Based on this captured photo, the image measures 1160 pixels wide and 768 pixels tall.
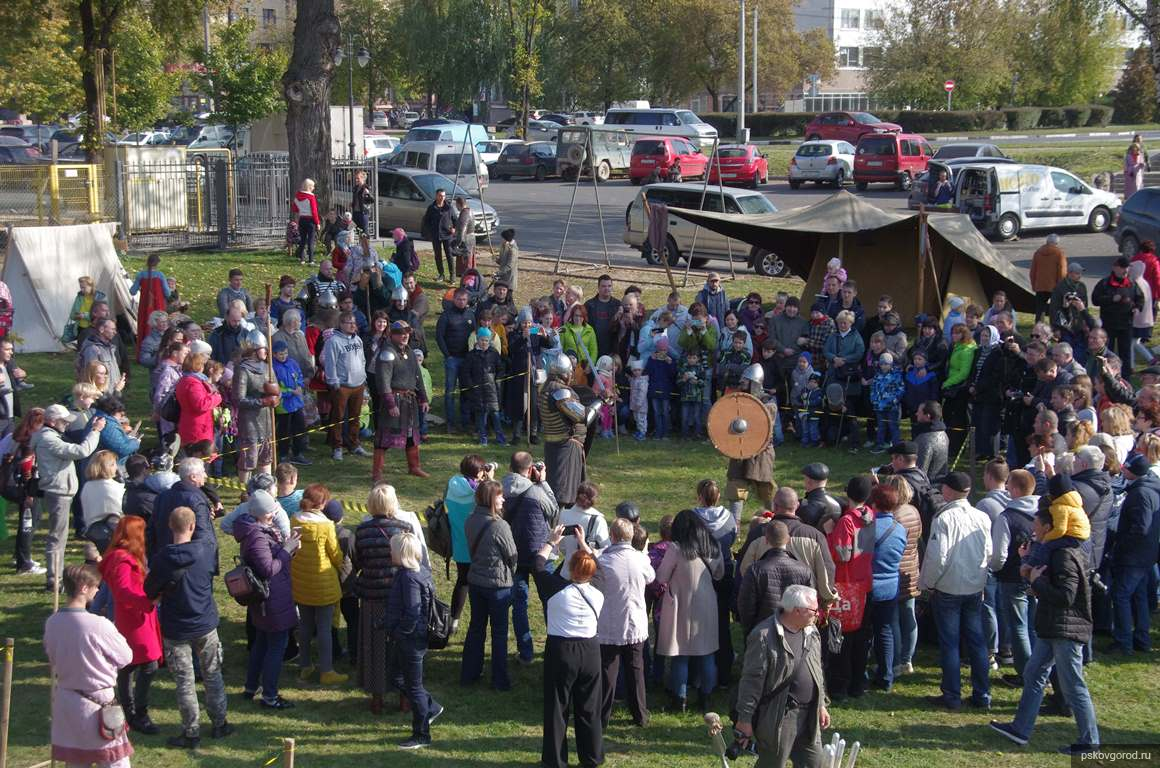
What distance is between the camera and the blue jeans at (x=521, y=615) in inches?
344

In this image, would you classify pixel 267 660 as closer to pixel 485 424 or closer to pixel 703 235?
pixel 485 424

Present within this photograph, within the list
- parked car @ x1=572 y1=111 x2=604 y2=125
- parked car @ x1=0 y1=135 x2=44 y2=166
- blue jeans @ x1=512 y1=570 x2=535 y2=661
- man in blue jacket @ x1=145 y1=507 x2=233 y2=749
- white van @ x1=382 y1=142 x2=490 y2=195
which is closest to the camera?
man in blue jacket @ x1=145 y1=507 x2=233 y2=749

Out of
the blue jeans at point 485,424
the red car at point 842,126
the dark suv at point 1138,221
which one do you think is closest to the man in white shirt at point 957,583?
the blue jeans at point 485,424

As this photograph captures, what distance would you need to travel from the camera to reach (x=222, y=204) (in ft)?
77.9

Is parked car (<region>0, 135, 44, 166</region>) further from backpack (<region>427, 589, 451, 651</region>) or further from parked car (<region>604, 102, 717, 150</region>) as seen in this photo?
backpack (<region>427, 589, 451, 651</region>)

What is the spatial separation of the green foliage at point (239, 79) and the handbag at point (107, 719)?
33.3 metres

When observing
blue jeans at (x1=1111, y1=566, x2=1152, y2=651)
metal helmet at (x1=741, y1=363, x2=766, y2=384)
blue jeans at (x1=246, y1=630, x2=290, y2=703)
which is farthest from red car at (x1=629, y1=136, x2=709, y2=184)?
blue jeans at (x1=246, y1=630, x2=290, y2=703)

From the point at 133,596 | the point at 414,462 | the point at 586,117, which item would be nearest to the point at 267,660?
the point at 133,596

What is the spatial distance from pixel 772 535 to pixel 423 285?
15.0 m

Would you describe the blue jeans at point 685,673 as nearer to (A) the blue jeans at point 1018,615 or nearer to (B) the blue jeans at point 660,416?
(A) the blue jeans at point 1018,615

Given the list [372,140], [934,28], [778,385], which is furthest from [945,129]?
[778,385]

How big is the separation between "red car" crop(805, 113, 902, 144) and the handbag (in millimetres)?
46546

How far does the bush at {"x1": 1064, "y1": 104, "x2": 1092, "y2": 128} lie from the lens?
63.2m

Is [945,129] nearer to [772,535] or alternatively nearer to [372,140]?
[372,140]
